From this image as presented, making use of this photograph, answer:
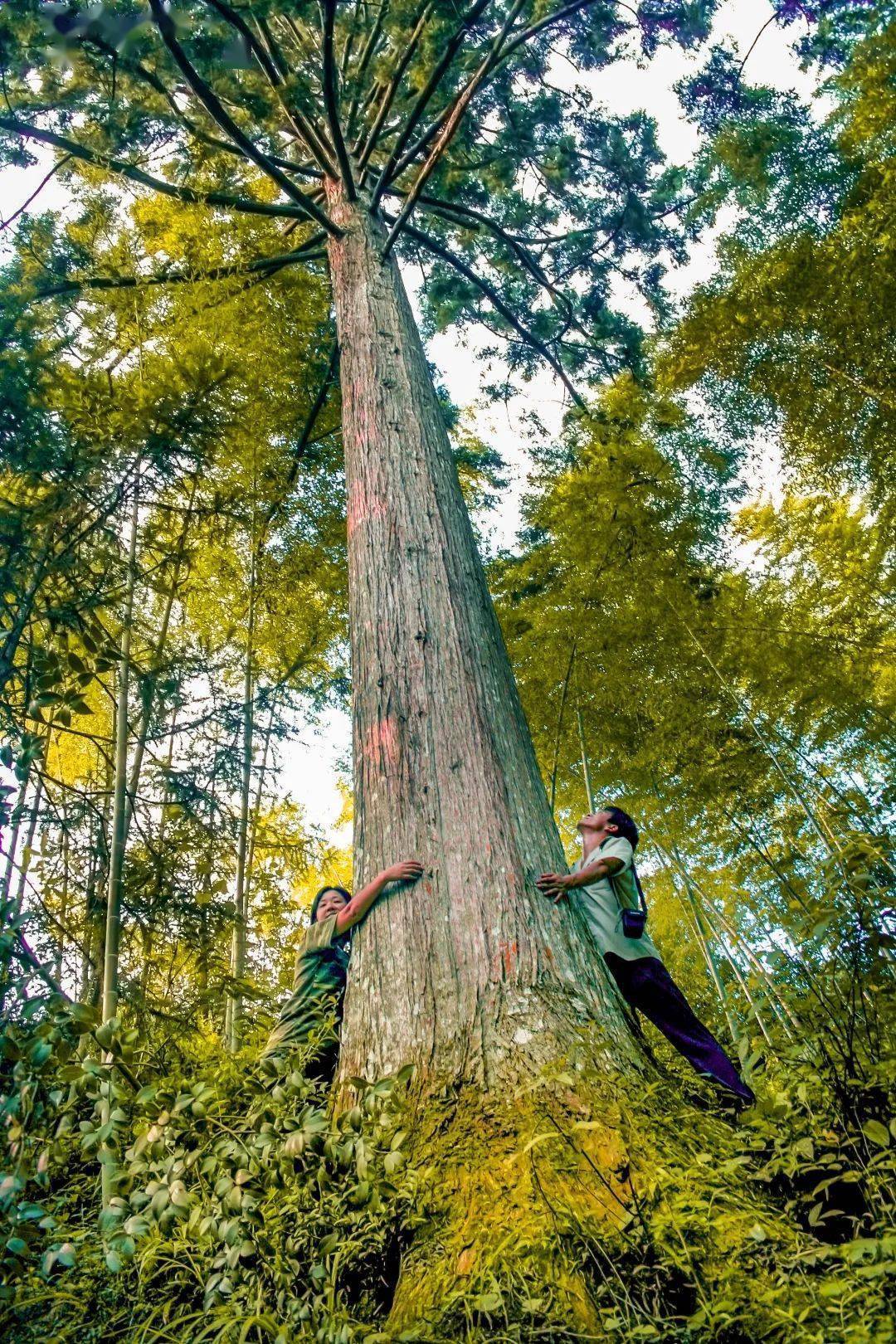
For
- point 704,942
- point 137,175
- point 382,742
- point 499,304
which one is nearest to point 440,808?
point 382,742

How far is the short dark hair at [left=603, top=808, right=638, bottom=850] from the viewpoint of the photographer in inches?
112

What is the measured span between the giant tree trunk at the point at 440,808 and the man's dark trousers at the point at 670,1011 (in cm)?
56

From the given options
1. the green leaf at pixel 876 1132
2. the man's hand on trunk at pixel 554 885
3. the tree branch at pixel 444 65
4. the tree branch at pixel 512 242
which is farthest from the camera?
the tree branch at pixel 512 242

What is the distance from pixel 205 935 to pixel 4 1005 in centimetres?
222

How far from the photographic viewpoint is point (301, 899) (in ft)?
28.3

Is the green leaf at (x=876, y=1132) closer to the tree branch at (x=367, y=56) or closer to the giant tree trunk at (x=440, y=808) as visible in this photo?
the giant tree trunk at (x=440, y=808)

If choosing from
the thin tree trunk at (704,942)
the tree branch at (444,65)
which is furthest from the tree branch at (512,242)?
the thin tree trunk at (704,942)

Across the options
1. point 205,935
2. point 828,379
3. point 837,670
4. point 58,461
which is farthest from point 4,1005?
point 828,379

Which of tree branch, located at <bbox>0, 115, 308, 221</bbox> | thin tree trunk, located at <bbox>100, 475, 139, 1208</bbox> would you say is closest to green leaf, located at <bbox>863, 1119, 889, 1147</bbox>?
thin tree trunk, located at <bbox>100, 475, 139, 1208</bbox>

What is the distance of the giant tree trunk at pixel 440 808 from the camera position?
5.93ft

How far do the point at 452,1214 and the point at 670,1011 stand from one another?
123 cm

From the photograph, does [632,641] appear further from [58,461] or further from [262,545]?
[58,461]

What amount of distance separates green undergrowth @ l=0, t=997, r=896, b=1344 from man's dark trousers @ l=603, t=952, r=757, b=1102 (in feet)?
2.64

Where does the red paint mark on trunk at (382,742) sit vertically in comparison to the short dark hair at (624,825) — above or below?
above
